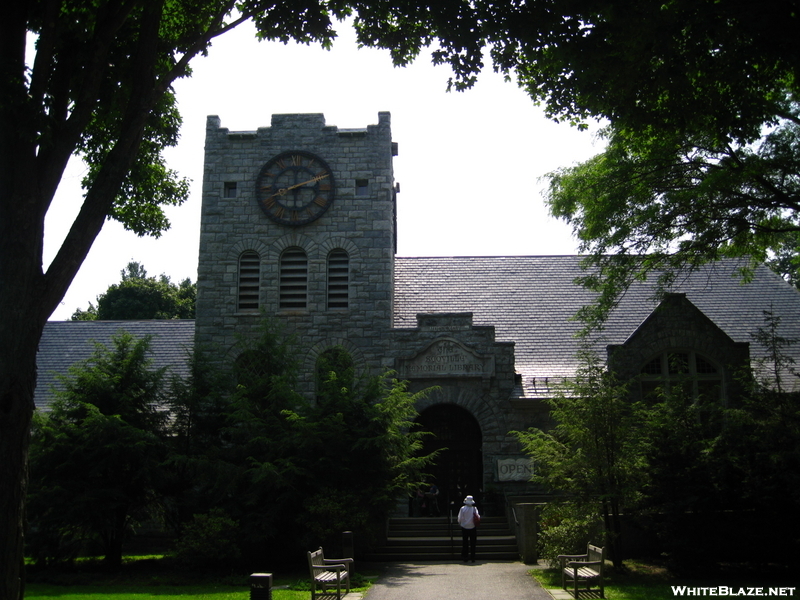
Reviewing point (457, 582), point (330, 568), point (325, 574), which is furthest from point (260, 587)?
point (457, 582)

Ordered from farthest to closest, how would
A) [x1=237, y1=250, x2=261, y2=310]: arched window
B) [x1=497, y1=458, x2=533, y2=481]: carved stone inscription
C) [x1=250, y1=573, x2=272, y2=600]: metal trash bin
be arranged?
1. [x1=237, y1=250, x2=261, y2=310]: arched window
2. [x1=497, y1=458, x2=533, y2=481]: carved stone inscription
3. [x1=250, y1=573, x2=272, y2=600]: metal trash bin

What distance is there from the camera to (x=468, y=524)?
1800 cm

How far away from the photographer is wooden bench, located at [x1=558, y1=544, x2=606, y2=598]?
530 inches

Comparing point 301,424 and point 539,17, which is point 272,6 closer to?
point 539,17

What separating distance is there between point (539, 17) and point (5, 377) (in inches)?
320

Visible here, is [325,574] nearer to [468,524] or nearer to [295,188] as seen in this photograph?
[468,524]

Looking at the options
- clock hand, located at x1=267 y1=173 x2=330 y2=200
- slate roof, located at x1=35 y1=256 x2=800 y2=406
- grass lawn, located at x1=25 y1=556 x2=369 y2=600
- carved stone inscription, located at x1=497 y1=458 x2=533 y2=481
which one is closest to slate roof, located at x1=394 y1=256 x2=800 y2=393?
slate roof, located at x1=35 y1=256 x2=800 y2=406

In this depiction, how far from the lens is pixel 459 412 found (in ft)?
78.3

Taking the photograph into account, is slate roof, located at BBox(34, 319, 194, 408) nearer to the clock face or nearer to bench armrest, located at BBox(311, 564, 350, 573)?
the clock face

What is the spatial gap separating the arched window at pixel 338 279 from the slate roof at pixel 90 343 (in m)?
5.77

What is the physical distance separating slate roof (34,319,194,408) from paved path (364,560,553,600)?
1273 cm

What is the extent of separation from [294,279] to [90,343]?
355 inches

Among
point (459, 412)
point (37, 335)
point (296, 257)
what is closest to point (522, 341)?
point (459, 412)

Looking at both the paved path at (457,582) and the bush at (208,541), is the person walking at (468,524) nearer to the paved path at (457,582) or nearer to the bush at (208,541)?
the paved path at (457,582)
